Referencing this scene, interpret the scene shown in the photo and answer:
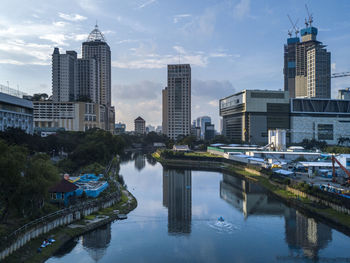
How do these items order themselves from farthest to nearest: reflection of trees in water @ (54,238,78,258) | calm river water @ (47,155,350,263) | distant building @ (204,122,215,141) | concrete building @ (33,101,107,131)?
distant building @ (204,122,215,141) < concrete building @ (33,101,107,131) < calm river water @ (47,155,350,263) < reflection of trees in water @ (54,238,78,258)

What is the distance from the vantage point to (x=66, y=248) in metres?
25.2

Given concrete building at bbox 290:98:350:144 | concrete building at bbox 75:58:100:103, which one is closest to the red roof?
concrete building at bbox 290:98:350:144

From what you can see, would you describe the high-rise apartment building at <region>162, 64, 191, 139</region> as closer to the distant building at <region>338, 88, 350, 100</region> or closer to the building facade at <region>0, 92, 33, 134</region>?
the distant building at <region>338, 88, 350, 100</region>

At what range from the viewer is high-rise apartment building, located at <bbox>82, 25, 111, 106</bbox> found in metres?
186

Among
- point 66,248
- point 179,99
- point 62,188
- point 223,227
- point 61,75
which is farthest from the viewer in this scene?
point 179,99

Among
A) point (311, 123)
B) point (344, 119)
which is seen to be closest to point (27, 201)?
point (311, 123)

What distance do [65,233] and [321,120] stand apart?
11789 centimetres

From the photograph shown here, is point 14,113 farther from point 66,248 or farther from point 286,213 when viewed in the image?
point 286,213

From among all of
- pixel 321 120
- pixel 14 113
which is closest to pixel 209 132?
pixel 321 120

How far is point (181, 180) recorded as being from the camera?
203ft

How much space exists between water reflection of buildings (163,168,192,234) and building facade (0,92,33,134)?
110 feet

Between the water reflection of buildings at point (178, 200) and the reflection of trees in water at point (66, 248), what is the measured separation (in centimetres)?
923

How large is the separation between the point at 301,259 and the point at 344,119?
377 ft

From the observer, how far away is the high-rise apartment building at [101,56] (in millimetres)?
186500
